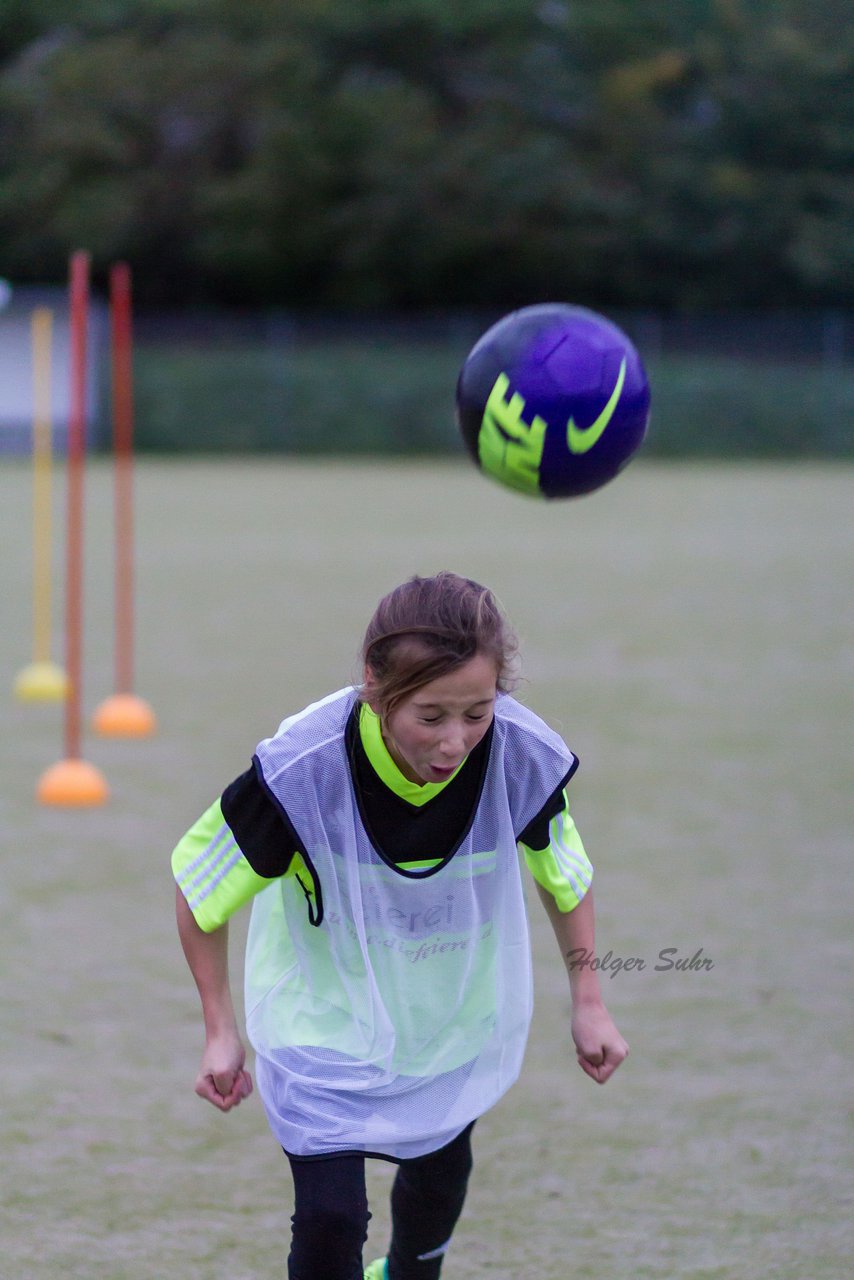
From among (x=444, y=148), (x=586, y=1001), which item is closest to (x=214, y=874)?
(x=586, y=1001)

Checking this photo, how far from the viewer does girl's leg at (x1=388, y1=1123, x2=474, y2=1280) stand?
2.78 m

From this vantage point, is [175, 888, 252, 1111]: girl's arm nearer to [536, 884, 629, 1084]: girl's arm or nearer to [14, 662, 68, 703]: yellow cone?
[536, 884, 629, 1084]: girl's arm

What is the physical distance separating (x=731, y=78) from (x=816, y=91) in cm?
189

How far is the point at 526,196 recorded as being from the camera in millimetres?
38250

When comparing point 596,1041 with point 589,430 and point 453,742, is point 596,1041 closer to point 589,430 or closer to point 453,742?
point 453,742

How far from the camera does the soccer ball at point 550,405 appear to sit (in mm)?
3484

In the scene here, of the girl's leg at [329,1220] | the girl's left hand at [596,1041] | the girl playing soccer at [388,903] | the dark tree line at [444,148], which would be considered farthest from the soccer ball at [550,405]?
the dark tree line at [444,148]

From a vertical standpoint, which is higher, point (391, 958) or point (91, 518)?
Result: point (391, 958)

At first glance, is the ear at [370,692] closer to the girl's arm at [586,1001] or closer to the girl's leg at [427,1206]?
the girl's arm at [586,1001]

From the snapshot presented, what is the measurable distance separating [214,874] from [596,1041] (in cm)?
64

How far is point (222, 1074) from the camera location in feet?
8.36

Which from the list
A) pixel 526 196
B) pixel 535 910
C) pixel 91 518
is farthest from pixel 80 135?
pixel 535 910

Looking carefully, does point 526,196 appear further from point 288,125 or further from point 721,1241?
point 721,1241

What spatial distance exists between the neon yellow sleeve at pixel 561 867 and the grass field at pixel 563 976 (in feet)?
1.44
